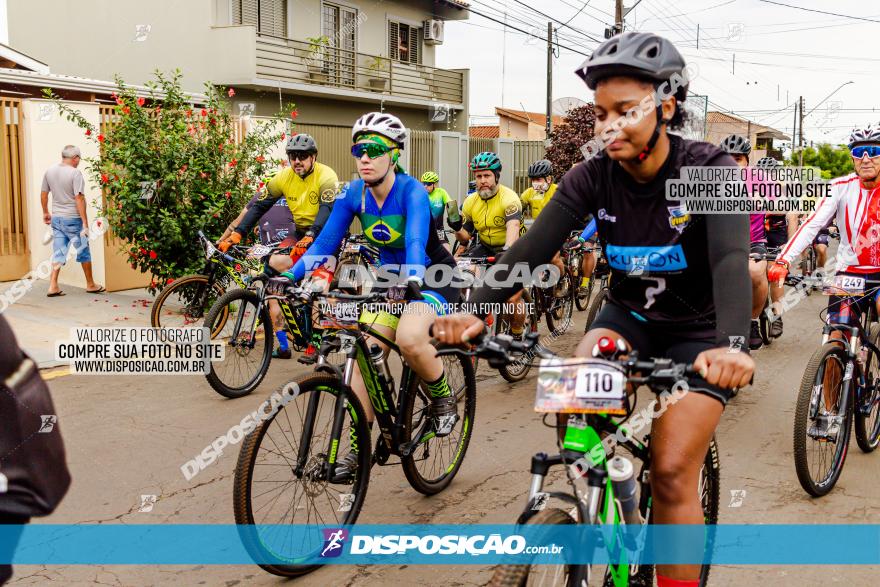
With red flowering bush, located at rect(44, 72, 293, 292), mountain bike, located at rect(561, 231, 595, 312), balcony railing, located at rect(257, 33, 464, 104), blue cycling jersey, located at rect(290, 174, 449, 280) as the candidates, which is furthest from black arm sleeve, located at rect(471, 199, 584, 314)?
balcony railing, located at rect(257, 33, 464, 104)

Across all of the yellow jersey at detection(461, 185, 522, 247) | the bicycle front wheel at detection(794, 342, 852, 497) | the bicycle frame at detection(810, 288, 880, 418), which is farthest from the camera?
the yellow jersey at detection(461, 185, 522, 247)

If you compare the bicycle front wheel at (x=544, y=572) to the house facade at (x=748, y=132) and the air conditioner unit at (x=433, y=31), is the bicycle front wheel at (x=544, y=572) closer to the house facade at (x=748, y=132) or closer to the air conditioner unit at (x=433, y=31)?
the air conditioner unit at (x=433, y=31)

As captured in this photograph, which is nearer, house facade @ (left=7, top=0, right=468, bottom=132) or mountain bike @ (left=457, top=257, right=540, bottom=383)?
mountain bike @ (left=457, top=257, right=540, bottom=383)

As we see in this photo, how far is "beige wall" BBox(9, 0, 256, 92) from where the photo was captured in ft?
70.8

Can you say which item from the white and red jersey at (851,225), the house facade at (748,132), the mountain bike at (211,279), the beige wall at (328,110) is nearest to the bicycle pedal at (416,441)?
the white and red jersey at (851,225)

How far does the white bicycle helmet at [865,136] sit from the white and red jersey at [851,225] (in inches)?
10.9

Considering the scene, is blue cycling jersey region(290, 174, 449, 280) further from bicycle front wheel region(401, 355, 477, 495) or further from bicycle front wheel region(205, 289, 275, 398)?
bicycle front wheel region(205, 289, 275, 398)

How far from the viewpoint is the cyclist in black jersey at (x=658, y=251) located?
9.29 feet

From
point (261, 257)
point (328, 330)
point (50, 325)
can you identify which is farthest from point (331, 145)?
point (328, 330)

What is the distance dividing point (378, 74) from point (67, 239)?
1595 cm

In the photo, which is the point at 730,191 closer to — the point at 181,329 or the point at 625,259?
the point at 625,259

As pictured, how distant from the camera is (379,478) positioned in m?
5.40

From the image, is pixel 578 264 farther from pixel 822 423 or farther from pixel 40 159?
pixel 40 159

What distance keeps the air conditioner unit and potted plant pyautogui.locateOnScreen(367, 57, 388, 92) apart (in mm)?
3057
